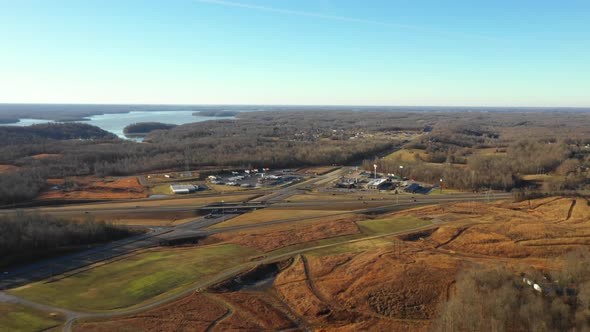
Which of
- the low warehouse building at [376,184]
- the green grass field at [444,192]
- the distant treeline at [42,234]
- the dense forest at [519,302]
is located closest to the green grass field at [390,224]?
the dense forest at [519,302]

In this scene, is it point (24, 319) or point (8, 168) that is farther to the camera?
point (8, 168)

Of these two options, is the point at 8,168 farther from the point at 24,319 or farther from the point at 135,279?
the point at 24,319

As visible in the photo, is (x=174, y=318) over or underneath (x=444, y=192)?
underneath

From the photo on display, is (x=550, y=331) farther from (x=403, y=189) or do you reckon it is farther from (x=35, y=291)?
(x=403, y=189)

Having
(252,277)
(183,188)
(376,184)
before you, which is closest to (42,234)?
(252,277)

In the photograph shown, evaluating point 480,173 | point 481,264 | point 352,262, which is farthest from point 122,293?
point 480,173

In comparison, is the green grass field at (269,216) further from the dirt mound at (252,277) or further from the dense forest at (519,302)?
the dense forest at (519,302)

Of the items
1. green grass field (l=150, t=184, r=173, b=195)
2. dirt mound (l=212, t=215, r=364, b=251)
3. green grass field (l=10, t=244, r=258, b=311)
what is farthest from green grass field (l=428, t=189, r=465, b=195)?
green grass field (l=150, t=184, r=173, b=195)

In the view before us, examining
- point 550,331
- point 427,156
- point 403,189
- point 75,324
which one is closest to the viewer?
point 550,331
